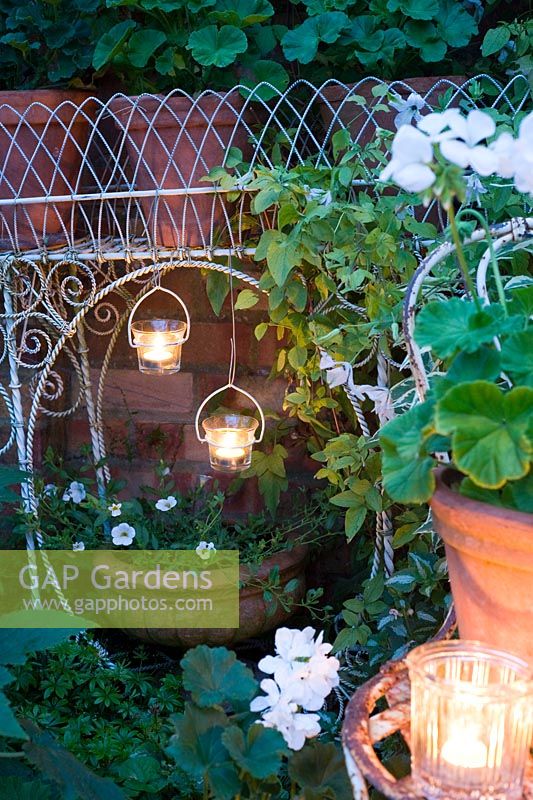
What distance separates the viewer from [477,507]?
667mm

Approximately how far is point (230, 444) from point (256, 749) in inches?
33.7

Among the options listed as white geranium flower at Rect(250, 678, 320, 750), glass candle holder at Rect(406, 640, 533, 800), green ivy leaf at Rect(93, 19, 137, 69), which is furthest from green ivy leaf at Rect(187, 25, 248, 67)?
glass candle holder at Rect(406, 640, 533, 800)

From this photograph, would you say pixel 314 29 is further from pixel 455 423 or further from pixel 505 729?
pixel 505 729

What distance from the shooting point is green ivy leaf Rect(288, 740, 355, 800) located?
93 cm

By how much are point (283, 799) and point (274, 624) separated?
1.94ft

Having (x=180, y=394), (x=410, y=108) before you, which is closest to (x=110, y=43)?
(x=410, y=108)

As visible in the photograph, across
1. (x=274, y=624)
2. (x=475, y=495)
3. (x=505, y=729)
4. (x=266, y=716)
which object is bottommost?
(x=274, y=624)

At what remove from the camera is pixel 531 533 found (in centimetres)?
64

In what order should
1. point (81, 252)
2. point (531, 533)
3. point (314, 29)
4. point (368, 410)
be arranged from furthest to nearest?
point (368, 410) < point (81, 252) < point (314, 29) < point (531, 533)

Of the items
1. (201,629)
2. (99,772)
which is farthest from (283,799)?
(201,629)

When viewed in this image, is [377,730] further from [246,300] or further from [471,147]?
[246,300]

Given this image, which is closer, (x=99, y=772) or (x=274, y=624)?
(x=99, y=772)

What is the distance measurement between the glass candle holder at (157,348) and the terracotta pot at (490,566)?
3.46 ft

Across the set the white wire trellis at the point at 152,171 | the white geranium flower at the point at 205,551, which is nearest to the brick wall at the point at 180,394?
the white wire trellis at the point at 152,171
